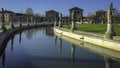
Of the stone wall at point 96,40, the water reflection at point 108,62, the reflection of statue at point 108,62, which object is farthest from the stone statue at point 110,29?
the reflection of statue at point 108,62

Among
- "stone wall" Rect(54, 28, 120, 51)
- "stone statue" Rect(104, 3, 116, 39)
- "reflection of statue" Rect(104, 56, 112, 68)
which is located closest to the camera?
"reflection of statue" Rect(104, 56, 112, 68)

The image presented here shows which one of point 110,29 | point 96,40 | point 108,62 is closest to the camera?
point 108,62

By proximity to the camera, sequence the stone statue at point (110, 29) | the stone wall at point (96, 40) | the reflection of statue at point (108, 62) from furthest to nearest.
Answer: the stone statue at point (110, 29) < the stone wall at point (96, 40) < the reflection of statue at point (108, 62)

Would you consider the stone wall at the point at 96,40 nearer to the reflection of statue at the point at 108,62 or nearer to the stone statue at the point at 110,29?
the stone statue at the point at 110,29

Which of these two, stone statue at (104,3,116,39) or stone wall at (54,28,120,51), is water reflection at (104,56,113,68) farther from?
stone statue at (104,3,116,39)

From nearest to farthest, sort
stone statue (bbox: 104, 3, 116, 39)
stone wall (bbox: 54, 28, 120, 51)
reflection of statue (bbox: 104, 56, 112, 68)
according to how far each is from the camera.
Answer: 1. reflection of statue (bbox: 104, 56, 112, 68)
2. stone wall (bbox: 54, 28, 120, 51)
3. stone statue (bbox: 104, 3, 116, 39)

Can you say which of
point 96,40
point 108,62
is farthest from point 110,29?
point 108,62

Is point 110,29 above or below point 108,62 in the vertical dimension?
above

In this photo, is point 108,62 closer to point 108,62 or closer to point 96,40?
point 108,62

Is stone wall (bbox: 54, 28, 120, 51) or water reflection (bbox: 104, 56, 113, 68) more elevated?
stone wall (bbox: 54, 28, 120, 51)

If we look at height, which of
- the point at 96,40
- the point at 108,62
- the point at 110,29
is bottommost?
the point at 108,62

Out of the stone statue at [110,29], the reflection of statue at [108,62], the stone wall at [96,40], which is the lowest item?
the reflection of statue at [108,62]

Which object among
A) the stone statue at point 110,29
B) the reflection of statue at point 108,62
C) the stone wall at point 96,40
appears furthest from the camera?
the stone statue at point 110,29

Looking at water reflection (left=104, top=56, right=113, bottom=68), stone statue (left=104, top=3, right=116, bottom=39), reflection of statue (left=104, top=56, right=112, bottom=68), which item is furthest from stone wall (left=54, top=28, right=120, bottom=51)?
reflection of statue (left=104, top=56, right=112, bottom=68)
